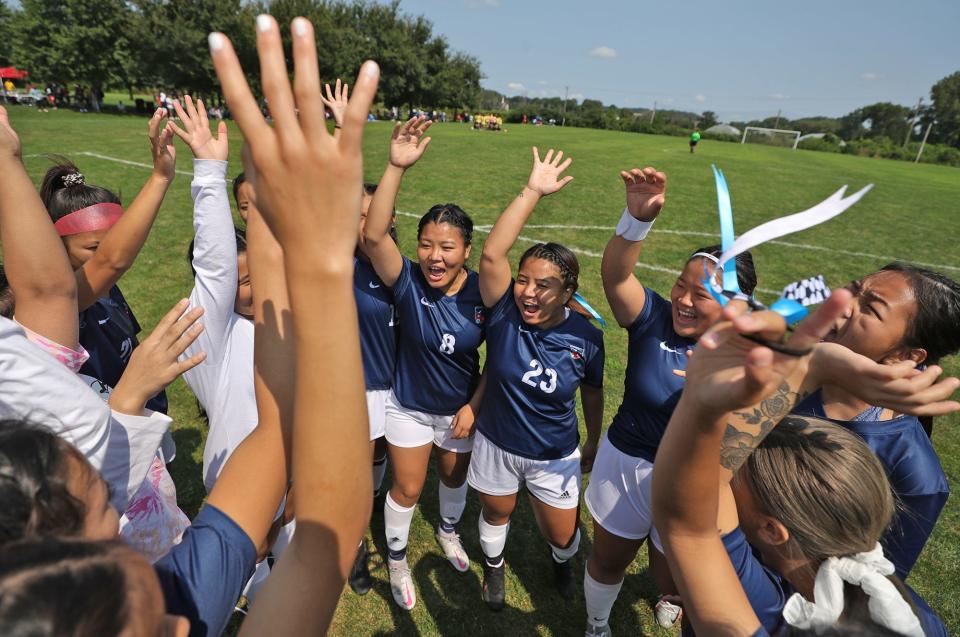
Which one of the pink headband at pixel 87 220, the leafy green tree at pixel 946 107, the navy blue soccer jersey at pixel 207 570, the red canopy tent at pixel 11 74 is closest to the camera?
the navy blue soccer jersey at pixel 207 570

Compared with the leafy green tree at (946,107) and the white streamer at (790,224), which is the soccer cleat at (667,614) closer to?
the white streamer at (790,224)

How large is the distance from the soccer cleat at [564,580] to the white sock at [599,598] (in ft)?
1.23

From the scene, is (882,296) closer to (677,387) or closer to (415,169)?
(677,387)

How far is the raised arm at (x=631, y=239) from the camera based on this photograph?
2.55 m

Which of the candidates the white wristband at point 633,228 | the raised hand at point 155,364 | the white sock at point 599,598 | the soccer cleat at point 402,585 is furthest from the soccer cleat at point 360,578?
the white wristband at point 633,228

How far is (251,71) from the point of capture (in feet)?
131

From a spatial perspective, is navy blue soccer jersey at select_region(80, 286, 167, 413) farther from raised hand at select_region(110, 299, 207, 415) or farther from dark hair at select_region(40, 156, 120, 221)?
raised hand at select_region(110, 299, 207, 415)

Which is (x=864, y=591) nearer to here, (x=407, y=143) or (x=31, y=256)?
(x=31, y=256)

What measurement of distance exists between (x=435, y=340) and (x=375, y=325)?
48 cm

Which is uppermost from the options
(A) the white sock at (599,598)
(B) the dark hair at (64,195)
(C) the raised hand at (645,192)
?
(C) the raised hand at (645,192)

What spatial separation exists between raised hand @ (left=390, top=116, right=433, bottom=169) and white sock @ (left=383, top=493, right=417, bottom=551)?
→ 7.59 feet

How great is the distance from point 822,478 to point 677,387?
1.17m

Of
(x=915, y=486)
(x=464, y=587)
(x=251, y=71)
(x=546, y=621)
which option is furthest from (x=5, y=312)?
(x=251, y=71)

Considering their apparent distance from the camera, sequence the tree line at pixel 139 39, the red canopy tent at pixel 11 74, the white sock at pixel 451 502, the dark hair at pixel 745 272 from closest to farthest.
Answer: the dark hair at pixel 745 272
the white sock at pixel 451 502
the tree line at pixel 139 39
the red canopy tent at pixel 11 74
